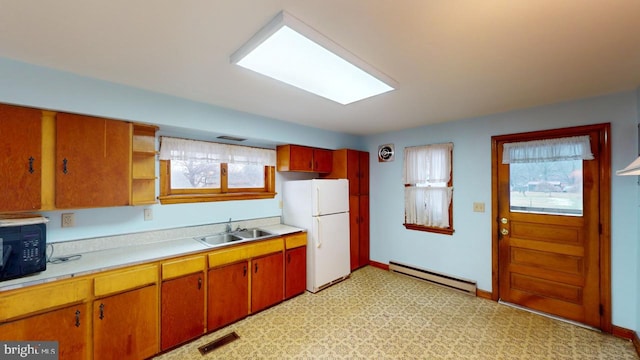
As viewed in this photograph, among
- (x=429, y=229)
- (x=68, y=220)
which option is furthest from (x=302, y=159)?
(x=68, y=220)

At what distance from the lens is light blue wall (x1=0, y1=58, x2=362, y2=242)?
1.78 meters

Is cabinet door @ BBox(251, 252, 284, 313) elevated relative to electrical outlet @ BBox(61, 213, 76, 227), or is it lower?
lower

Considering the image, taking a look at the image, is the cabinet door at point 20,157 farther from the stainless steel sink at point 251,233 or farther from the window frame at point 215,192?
the stainless steel sink at point 251,233

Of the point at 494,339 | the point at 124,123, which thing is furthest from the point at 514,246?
the point at 124,123

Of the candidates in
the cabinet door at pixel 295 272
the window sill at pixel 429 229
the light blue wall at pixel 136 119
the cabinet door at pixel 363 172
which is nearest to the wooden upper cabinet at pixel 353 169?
the cabinet door at pixel 363 172

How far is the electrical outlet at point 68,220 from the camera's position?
84.2 inches

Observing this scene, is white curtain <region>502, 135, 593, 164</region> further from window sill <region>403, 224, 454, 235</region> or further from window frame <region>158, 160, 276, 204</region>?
window frame <region>158, 160, 276, 204</region>

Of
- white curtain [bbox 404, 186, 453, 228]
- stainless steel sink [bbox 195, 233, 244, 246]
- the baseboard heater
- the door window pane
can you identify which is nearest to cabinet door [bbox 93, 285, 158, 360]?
stainless steel sink [bbox 195, 233, 244, 246]

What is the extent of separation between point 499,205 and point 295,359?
2913 millimetres

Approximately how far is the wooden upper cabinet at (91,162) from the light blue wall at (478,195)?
3.47 metres

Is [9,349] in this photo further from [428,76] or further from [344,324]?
[428,76]

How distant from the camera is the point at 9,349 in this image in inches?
62.2

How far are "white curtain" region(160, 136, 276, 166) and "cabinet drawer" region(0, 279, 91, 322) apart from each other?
4.44 feet

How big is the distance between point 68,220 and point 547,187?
4.83 meters
